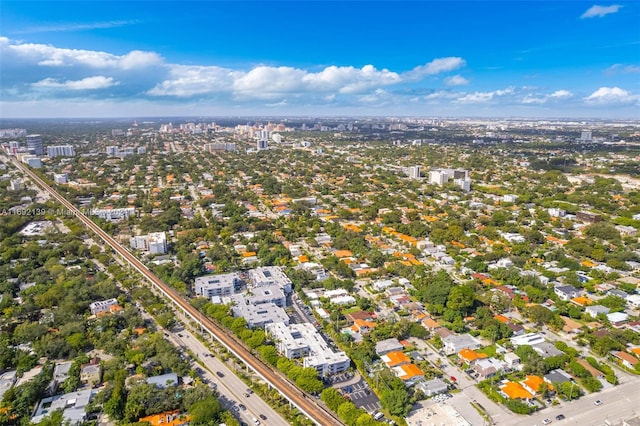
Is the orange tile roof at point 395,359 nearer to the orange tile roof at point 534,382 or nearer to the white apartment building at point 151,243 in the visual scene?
the orange tile roof at point 534,382

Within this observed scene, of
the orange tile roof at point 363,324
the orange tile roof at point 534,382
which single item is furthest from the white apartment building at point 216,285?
the orange tile roof at point 534,382

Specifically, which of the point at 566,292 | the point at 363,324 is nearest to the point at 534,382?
the point at 363,324

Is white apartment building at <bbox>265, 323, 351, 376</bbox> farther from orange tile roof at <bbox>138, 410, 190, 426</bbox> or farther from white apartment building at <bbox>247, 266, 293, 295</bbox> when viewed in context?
orange tile roof at <bbox>138, 410, 190, 426</bbox>

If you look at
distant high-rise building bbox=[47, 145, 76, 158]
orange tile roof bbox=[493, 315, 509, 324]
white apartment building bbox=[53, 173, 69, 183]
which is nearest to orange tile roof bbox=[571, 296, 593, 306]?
orange tile roof bbox=[493, 315, 509, 324]

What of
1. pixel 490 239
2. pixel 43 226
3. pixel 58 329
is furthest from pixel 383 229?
pixel 43 226

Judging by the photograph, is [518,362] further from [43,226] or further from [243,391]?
[43,226]

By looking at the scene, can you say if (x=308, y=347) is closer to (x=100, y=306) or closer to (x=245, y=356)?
(x=245, y=356)

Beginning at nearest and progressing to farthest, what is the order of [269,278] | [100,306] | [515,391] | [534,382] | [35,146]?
[515,391] → [534,382] → [100,306] → [269,278] → [35,146]
